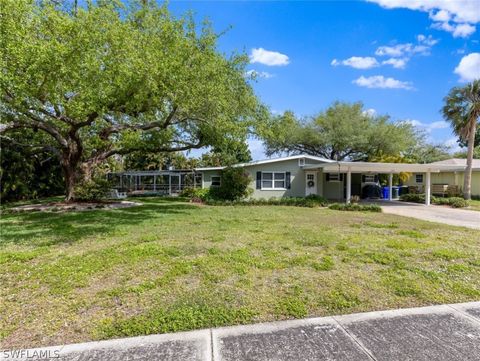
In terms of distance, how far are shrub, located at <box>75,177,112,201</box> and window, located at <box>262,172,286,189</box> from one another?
9.20 meters

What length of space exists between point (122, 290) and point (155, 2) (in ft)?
36.7

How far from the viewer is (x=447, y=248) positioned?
606cm

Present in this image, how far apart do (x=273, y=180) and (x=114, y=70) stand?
38.9 feet

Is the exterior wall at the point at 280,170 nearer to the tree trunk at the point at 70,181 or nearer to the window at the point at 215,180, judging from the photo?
the window at the point at 215,180

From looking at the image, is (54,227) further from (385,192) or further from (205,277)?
(385,192)

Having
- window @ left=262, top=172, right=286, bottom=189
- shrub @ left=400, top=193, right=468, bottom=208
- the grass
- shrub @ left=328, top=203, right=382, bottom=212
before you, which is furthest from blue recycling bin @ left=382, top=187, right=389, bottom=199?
the grass

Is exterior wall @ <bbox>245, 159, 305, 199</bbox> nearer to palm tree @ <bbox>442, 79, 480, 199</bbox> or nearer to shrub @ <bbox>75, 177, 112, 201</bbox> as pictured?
shrub @ <bbox>75, 177, 112, 201</bbox>

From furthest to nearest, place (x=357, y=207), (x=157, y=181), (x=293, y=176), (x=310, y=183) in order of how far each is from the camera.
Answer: (x=157, y=181) < (x=310, y=183) < (x=293, y=176) < (x=357, y=207)

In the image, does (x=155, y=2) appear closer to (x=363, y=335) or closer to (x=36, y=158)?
(x=363, y=335)

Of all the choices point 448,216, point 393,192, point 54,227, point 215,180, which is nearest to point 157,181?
point 215,180

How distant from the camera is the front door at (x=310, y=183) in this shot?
18578 mm

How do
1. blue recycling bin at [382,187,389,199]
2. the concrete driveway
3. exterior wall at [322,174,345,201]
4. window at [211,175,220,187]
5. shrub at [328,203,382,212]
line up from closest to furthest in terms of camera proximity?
1. the concrete driveway
2. shrub at [328,203,382,212]
3. window at [211,175,220,187]
4. exterior wall at [322,174,345,201]
5. blue recycling bin at [382,187,389,199]

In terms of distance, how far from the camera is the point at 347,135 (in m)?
23.7

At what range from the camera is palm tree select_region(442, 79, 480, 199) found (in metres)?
18.4
